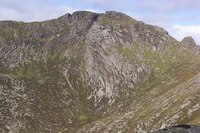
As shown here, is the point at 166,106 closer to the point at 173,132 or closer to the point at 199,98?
the point at 199,98

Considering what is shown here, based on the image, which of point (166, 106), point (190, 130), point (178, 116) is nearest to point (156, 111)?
point (166, 106)

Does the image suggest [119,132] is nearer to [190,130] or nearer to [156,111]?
[156,111]

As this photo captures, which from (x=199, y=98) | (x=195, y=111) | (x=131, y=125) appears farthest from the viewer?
(x=131, y=125)

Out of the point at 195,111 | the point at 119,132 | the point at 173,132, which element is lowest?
the point at 119,132

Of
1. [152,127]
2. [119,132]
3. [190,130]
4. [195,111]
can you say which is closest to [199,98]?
[195,111]

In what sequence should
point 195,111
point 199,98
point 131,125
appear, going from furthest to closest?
point 131,125 < point 199,98 < point 195,111

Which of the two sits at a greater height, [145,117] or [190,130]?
[190,130]

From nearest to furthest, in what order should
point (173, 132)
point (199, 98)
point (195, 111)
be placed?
point (173, 132) < point (195, 111) < point (199, 98)

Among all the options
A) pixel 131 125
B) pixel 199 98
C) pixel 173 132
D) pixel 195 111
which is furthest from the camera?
pixel 131 125

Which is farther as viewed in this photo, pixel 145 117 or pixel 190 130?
pixel 145 117
